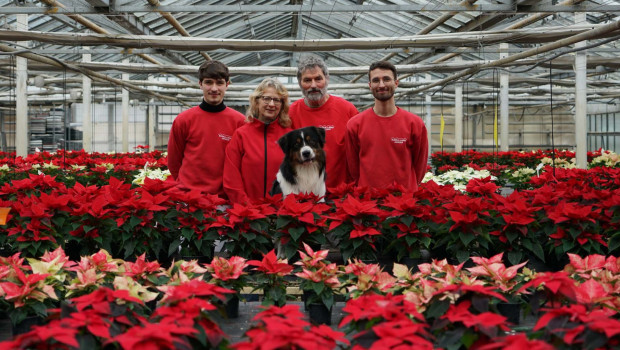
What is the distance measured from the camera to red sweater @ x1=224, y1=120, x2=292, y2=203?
387cm

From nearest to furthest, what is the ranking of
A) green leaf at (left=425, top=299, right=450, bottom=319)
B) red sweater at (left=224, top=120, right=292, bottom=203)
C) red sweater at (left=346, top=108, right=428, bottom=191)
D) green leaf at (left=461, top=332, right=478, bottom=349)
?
green leaf at (left=461, top=332, right=478, bottom=349), green leaf at (left=425, top=299, right=450, bottom=319), red sweater at (left=224, top=120, right=292, bottom=203), red sweater at (left=346, top=108, right=428, bottom=191)

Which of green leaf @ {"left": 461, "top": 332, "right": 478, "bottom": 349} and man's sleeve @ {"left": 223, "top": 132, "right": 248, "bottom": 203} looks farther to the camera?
man's sleeve @ {"left": 223, "top": 132, "right": 248, "bottom": 203}

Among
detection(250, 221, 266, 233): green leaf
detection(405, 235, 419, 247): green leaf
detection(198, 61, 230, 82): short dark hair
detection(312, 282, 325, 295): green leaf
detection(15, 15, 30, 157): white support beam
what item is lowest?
detection(312, 282, 325, 295): green leaf

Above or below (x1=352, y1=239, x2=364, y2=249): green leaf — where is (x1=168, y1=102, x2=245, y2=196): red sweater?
above

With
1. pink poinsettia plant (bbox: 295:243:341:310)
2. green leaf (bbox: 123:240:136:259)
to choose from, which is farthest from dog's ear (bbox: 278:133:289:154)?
pink poinsettia plant (bbox: 295:243:341:310)

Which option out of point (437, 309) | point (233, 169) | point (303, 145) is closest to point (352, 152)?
point (303, 145)

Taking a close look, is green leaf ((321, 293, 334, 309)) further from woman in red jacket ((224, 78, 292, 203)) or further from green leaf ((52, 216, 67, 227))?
green leaf ((52, 216, 67, 227))

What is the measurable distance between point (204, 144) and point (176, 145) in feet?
0.80

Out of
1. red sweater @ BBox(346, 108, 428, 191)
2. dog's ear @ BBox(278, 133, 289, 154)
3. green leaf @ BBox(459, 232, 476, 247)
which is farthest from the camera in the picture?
red sweater @ BBox(346, 108, 428, 191)

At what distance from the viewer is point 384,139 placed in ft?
13.4

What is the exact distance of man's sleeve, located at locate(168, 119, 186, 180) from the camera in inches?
163

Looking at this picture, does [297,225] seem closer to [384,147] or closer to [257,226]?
[257,226]

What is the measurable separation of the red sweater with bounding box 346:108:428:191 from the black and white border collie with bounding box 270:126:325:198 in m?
0.36

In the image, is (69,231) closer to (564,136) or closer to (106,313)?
(106,313)
